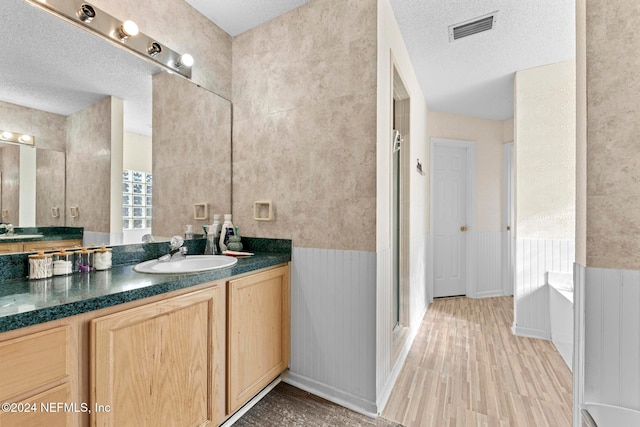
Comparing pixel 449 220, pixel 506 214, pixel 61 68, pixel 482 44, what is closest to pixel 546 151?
pixel 482 44

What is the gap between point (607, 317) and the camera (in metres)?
1.13

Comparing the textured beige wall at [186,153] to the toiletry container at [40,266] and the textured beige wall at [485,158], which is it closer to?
the toiletry container at [40,266]

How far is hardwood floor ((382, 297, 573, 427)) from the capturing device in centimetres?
161

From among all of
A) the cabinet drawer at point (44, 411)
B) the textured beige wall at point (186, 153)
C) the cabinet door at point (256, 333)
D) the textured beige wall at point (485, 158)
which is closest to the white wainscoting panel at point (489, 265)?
the textured beige wall at point (485, 158)

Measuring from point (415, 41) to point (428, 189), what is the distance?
1.93 metres

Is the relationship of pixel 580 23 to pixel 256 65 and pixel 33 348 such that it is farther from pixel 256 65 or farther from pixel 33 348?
pixel 33 348

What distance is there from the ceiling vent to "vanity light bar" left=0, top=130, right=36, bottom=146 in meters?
2.64

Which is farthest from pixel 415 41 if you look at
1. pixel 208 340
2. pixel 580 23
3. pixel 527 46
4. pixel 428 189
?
pixel 208 340

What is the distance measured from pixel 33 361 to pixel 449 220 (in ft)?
13.5

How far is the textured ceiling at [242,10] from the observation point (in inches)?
72.6

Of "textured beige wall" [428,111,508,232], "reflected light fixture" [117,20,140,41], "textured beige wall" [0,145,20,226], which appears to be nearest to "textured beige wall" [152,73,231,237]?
"reflected light fixture" [117,20,140,41]

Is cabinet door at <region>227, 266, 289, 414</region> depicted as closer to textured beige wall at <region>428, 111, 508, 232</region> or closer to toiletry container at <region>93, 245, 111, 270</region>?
toiletry container at <region>93, 245, 111, 270</region>

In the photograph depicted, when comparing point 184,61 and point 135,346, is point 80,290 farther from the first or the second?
point 184,61

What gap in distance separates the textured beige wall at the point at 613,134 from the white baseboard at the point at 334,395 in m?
1.31
